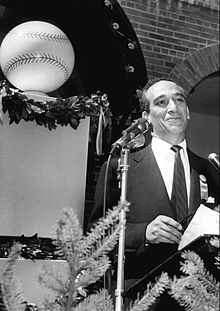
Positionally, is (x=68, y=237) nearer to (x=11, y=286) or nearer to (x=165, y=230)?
(x=11, y=286)

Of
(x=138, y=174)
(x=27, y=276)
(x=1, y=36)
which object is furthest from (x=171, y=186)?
(x=1, y=36)

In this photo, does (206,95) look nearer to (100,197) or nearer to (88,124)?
(88,124)

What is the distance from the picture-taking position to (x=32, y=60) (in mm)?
4160

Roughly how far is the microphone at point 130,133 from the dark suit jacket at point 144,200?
1.38ft

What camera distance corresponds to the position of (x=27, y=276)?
3641mm

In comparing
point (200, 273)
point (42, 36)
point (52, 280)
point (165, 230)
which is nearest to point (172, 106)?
point (165, 230)

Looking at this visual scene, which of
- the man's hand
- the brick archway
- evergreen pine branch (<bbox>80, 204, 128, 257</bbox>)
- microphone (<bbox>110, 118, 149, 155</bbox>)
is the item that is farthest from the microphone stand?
the brick archway

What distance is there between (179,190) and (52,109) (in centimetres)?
116

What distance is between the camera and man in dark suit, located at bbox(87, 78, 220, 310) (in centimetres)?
300

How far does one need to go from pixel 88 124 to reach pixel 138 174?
956 mm

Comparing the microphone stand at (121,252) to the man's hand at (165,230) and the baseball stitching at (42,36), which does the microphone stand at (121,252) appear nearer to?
the man's hand at (165,230)

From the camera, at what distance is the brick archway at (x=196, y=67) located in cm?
632

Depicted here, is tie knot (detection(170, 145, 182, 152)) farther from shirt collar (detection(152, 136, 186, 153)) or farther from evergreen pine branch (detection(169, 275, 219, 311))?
evergreen pine branch (detection(169, 275, 219, 311))

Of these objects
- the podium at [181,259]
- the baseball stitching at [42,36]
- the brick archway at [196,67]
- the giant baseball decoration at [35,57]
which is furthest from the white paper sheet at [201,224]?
the brick archway at [196,67]
